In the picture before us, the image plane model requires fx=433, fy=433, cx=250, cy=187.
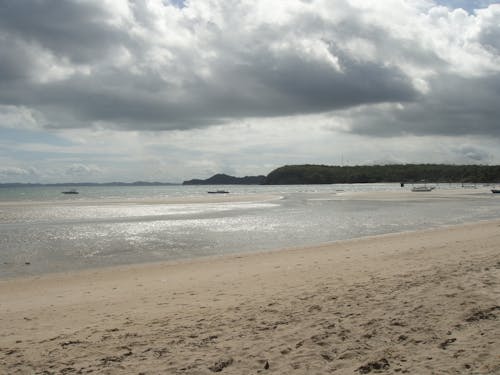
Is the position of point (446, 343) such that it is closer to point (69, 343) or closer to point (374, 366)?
point (374, 366)

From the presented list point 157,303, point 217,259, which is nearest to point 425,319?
point 157,303

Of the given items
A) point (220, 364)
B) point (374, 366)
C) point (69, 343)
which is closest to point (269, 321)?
point (220, 364)

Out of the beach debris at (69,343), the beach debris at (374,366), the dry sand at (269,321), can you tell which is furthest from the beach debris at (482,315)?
the beach debris at (69,343)

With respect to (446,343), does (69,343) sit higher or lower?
lower

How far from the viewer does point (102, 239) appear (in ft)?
77.2

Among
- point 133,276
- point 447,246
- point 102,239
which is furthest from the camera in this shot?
point 102,239

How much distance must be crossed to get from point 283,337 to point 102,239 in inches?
735

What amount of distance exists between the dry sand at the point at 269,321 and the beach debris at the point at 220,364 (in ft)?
0.09

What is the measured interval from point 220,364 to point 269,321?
178cm

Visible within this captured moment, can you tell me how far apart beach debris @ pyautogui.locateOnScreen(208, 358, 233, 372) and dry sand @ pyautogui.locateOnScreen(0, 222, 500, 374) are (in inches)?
1.1

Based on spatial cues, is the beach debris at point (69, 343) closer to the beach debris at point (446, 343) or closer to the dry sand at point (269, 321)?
the dry sand at point (269, 321)

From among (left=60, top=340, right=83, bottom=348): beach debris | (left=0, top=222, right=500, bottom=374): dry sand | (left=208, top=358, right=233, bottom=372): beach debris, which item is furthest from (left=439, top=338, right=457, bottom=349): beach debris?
(left=60, top=340, right=83, bottom=348): beach debris

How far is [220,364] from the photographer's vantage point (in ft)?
20.2

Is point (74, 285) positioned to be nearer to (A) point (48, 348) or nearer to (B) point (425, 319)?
(A) point (48, 348)
